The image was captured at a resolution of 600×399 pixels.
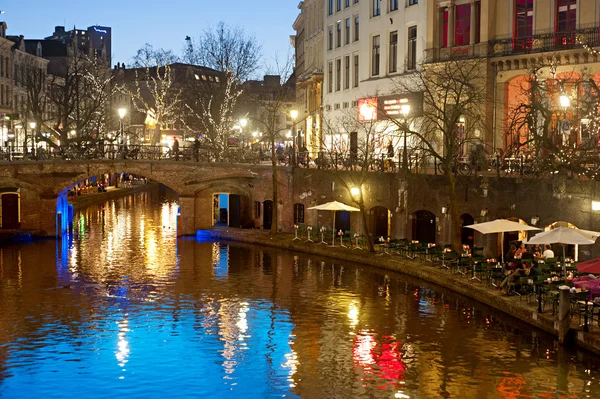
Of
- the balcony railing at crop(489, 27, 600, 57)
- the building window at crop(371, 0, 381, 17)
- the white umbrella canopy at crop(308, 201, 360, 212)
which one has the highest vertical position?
the building window at crop(371, 0, 381, 17)

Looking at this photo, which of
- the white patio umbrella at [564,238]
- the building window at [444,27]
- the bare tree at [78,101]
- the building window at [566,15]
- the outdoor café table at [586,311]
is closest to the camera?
the outdoor café table at [586,311]

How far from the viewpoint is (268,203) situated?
6147 centimetres

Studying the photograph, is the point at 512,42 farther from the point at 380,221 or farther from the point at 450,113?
the point at 380,221

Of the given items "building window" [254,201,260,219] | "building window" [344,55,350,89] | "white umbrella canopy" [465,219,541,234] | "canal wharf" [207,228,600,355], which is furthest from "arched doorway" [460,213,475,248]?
"building window" [344,55,350,89]

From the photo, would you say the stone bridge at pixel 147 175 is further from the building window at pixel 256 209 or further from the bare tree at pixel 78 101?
the bare tree at pixel 78 101

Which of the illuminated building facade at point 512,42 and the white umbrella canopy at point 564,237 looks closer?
the white umbrella canopy at point 564,237

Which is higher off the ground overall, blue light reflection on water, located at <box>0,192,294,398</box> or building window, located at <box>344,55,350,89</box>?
building window, located at <box>344,55,350,89</box>

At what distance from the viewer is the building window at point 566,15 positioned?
1863 inches

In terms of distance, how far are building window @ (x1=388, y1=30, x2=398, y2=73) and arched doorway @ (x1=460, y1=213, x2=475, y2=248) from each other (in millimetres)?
16947

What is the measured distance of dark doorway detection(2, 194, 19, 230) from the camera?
6270 centimetres

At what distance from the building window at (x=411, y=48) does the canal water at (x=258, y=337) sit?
15.5 metres

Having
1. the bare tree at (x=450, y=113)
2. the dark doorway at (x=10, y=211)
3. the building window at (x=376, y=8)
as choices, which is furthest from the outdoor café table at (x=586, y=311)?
the dark doorway at (x=10, y=211)

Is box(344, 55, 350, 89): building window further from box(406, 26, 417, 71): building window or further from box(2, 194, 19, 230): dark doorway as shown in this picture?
box(2, 194, 19, 230): dark doorway

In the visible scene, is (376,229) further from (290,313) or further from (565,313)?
(565,313)
